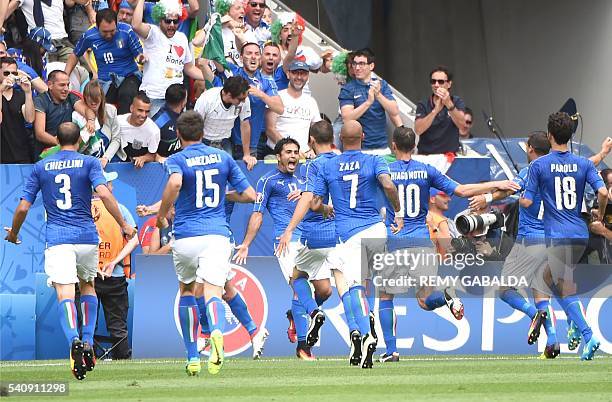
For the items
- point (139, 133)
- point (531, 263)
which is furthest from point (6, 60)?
point (531, 263)

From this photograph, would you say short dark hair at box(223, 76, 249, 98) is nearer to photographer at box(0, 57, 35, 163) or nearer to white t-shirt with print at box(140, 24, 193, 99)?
white t-shirt with print at box(140, 24, 193, 99)

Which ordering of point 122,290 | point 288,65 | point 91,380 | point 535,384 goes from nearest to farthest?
point 535,384, point 91,380, point 122,290, point 288,65

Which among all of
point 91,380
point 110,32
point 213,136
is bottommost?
point 91,380

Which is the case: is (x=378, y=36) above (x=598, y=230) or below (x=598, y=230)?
above

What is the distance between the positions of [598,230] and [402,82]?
10.2 m

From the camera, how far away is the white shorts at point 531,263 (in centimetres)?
1488

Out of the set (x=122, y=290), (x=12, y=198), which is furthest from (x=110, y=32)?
(x=122, y=290)

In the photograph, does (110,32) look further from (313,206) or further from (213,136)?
(313,206)

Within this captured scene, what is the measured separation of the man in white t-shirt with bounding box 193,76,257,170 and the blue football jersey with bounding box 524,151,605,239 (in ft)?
15.9

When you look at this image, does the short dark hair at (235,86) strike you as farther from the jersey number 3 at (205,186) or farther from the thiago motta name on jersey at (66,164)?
the jersey number 3 at (205,186)

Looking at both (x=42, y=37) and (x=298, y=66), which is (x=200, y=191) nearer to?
(x=298, y=66)

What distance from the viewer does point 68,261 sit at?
13.1 m

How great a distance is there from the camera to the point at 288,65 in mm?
19891

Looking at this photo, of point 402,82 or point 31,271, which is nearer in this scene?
point 31,271
